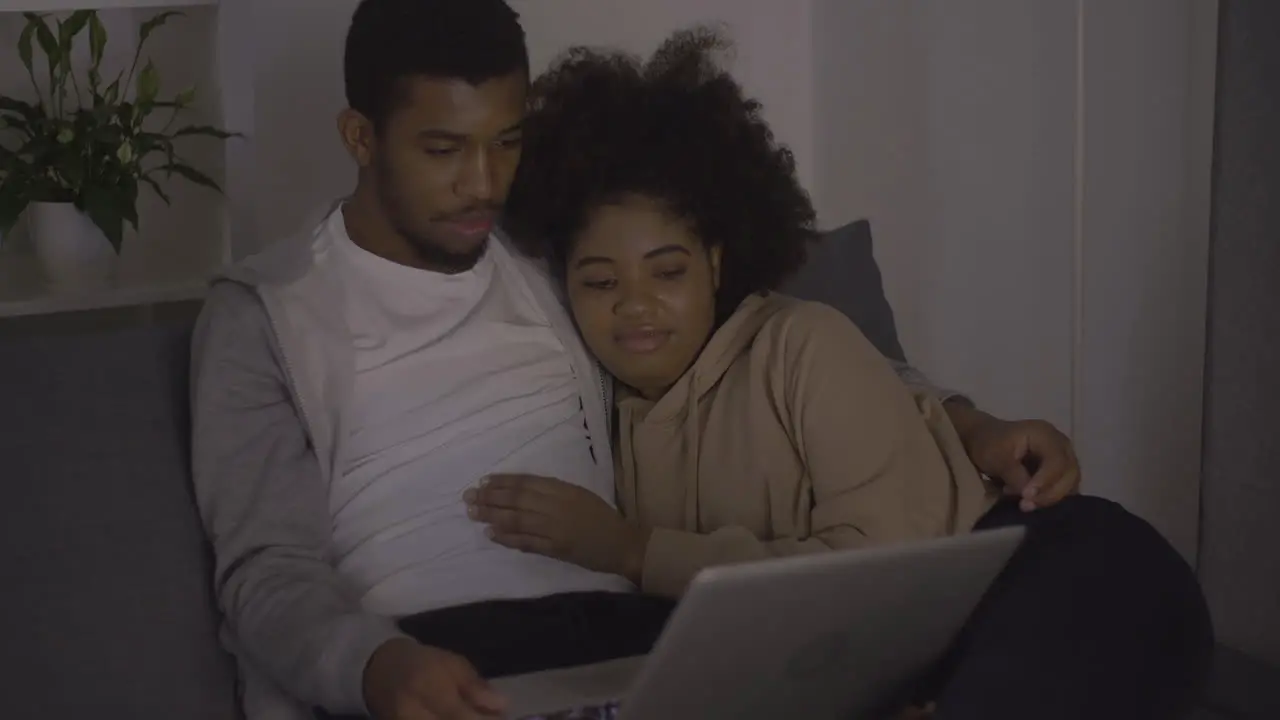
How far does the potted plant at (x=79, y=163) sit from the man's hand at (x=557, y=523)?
0.75m

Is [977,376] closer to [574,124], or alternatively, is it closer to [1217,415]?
[1217,415]

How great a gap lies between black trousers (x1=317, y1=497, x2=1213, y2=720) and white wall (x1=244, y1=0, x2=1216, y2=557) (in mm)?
865

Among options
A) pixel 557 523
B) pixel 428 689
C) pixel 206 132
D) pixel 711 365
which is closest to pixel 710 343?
pixel 711 365

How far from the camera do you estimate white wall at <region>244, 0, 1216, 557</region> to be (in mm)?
2023

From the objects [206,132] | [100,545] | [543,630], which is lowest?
[543,630]

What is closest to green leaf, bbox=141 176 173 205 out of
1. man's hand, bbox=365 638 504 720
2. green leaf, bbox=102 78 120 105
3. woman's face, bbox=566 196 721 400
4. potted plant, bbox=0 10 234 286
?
potted plant, bbox=0 10 234 286

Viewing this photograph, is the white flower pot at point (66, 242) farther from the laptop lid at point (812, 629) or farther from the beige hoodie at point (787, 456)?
the laptop lid at point (812, 629)

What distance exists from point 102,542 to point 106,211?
2.23 feet

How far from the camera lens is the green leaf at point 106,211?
1.79m

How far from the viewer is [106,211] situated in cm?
180

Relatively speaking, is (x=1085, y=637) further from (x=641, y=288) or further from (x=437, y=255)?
(x=437, y=255)

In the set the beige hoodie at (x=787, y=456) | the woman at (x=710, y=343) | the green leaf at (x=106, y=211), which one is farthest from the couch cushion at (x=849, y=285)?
the green leaf at (x=106, y=211)

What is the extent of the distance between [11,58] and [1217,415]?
1.69 meters

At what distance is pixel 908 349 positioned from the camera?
8.01 ft
